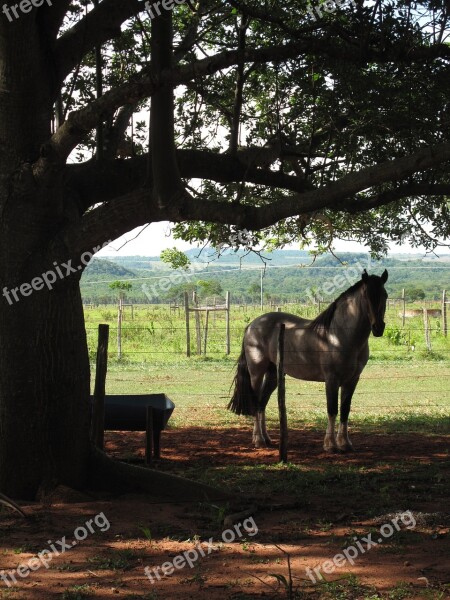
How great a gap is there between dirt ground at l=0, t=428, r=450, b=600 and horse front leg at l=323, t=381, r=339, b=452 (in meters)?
0.96

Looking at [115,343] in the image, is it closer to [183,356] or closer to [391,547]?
[183,356]

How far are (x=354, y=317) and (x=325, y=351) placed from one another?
26.7 inches

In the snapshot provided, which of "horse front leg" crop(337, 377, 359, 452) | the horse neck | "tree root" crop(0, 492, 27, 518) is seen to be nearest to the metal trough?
"horse front leg" crop(337, 377, 359, 452)

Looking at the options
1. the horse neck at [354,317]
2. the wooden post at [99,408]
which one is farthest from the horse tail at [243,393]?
the wooden post at [99,408]

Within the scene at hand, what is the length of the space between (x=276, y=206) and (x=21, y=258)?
2.60m

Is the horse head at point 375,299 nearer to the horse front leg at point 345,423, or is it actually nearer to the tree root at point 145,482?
the horse front leg at point 345,423

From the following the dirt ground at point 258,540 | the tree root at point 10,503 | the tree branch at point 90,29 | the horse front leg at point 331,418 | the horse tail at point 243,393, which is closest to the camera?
the dirt ground at point 258,540

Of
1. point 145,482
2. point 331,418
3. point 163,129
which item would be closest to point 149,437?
point 145,482

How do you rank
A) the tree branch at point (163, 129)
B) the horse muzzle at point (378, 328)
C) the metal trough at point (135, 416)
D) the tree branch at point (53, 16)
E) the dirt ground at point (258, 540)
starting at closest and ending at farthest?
the dirt ground at point (258, 540)
the tree branch at point (163, 129)
the tree branch at point (53, 16)
the metal trough at point (135, 416)
the horse muzzle at point (378, 328)

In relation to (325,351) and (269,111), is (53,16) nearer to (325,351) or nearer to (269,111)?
(269,111)

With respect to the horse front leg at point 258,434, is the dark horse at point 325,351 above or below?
above

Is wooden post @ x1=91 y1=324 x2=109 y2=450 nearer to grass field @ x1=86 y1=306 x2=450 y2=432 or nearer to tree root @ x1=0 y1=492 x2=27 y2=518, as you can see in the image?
tree root @ x1=0 y1=492 x2=27 y2=518

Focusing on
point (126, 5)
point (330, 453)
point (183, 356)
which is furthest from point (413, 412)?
point (183, 356)

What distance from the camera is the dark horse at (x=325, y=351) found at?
10.7 meters
